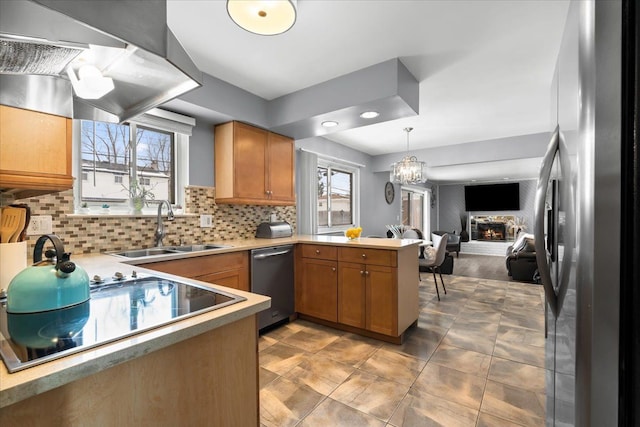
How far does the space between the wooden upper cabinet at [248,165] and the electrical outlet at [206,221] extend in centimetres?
21

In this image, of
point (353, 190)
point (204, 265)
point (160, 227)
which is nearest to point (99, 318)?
point (204, 265)

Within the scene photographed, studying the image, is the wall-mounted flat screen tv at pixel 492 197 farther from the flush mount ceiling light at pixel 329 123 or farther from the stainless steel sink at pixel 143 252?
the stainless steel sink at pixel 143 252

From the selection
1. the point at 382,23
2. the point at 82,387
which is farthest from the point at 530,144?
the point at 82,387

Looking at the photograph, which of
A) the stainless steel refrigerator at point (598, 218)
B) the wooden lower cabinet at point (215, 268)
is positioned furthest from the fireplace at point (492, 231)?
the stainless steel refrigerator at point (598, 218)

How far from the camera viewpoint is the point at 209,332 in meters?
0.87

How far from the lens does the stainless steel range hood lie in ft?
1.76

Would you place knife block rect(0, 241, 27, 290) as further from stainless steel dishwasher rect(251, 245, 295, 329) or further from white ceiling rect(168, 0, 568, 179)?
stainless steel dishwasher rect(251, 245, 295, 329)

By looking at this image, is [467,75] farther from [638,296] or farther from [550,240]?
[638,296]

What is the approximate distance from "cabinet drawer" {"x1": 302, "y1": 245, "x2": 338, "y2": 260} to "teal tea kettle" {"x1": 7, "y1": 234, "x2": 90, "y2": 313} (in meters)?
2.13

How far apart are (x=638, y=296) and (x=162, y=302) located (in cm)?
116

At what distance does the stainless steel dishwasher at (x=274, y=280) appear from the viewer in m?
2.69

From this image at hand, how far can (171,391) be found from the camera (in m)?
0.78

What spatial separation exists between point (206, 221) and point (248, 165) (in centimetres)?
71

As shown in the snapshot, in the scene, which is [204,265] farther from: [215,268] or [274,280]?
[274,280]
